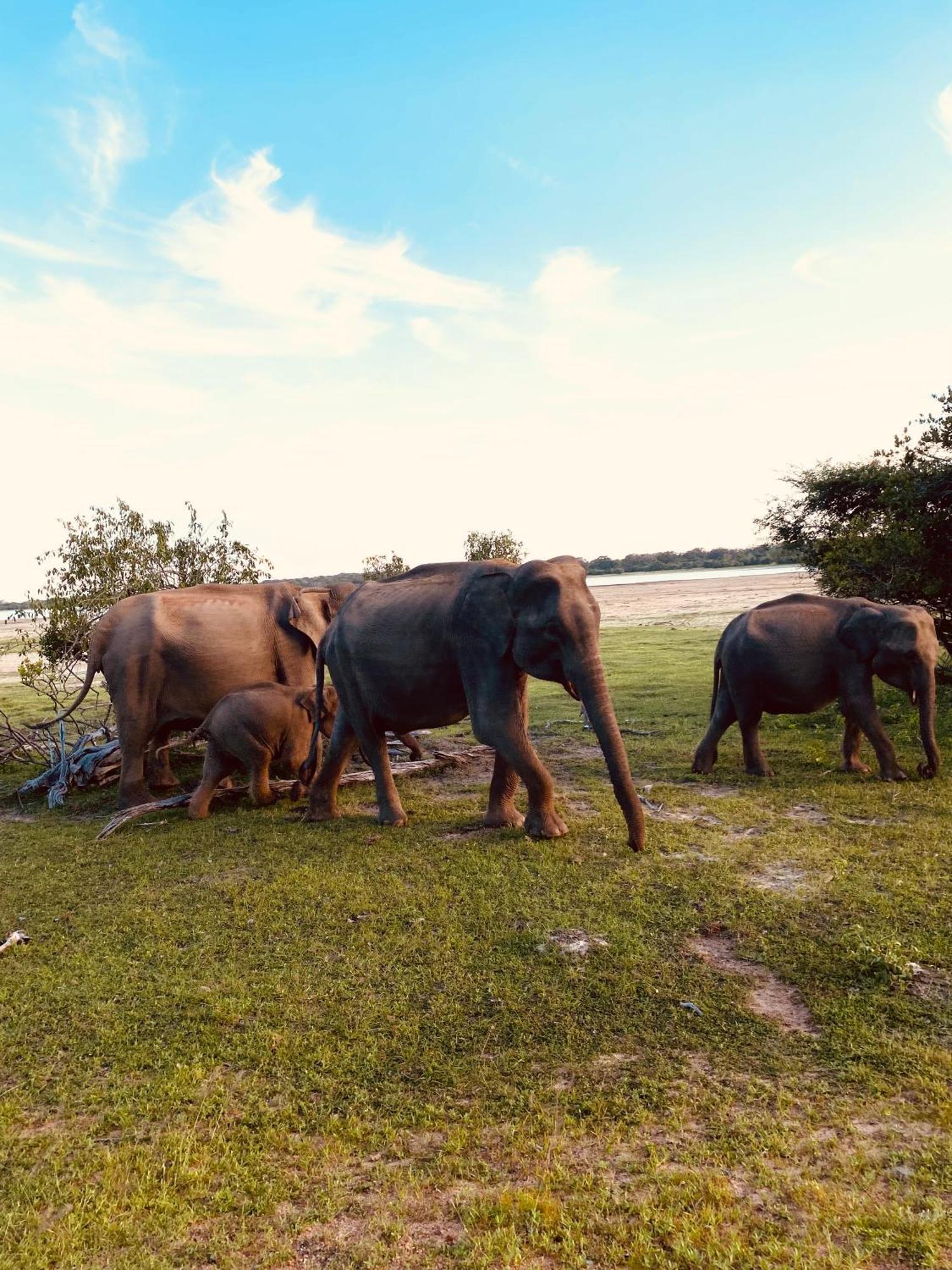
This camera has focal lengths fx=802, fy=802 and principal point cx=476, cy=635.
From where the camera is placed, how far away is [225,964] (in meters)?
4.40

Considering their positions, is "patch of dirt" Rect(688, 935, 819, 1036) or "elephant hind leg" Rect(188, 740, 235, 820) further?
"elephant hind leg" Rect(188, 740, 235, 820)

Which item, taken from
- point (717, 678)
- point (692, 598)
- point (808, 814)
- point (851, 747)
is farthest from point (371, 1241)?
point (692, 598)

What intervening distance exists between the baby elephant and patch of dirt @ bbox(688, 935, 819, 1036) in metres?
4.46

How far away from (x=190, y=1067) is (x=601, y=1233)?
6.15 feet

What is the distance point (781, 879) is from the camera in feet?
17.4

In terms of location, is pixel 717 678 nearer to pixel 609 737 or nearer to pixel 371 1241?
pixel 609 737

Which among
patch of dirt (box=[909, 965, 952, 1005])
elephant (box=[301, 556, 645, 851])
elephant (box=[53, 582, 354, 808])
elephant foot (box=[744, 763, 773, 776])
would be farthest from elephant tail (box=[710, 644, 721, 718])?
patch of dirt (box=[909, 965, 952, 1005])

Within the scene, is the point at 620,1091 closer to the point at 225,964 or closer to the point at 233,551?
the point at 225,964

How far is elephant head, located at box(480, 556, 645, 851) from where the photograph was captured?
18.2 feet

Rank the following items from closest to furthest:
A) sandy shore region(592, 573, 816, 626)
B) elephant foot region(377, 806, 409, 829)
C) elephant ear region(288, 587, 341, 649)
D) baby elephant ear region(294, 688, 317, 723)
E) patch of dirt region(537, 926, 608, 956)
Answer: patch of dirt region(537, 926, 608, 956), elephant foot region(377, 806, 409, 829), baby elephant ear region(294, 688, 317, 723), elephant ear region(288, 587, 341, 649), sandy shore region(592, 573, 816, 626)

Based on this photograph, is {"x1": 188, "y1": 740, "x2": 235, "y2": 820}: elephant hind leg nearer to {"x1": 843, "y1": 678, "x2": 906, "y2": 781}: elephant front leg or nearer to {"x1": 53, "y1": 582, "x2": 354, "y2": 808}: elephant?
{"x1": 53, "y1": 582, "x2": 354, "y2": 808}: elephant

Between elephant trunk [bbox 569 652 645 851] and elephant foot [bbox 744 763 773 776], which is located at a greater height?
elephant trunk [bbox 569 652 645 851]

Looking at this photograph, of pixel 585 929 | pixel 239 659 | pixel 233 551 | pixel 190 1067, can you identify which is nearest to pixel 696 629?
pixel 233 551

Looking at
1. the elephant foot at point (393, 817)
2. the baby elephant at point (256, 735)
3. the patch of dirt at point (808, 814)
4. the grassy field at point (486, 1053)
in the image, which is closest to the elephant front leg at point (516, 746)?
the grassy field at point (486, 1053)
